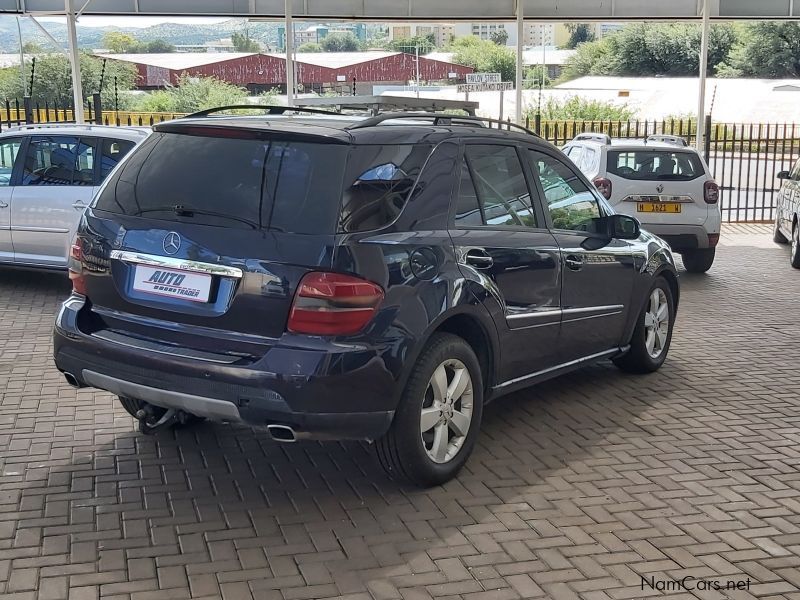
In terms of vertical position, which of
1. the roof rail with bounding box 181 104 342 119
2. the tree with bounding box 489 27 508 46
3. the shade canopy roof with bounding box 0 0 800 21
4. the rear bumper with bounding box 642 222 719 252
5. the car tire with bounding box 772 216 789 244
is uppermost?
the tree with bounding box 489 27 508 46

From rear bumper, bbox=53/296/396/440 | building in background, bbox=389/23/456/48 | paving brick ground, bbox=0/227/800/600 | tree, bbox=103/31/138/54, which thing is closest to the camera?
paving brick ground, bbox=0/227/800/600

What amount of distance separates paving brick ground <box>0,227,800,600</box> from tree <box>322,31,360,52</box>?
105146 mm

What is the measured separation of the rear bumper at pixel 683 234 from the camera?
11914 mm

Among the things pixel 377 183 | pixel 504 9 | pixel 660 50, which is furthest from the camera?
pixel 660 50

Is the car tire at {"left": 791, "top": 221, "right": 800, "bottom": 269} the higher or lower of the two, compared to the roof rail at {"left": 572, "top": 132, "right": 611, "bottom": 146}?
lower

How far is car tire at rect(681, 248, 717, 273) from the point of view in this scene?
487 inches

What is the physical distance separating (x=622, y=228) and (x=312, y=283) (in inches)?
109

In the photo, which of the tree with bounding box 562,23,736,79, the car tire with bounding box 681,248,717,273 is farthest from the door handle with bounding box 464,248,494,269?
the tree with bounding box 562,23,736,79

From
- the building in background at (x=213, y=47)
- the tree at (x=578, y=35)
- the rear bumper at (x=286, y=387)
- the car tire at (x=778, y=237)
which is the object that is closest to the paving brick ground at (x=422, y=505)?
the rear bumper at (x=286, y=387)

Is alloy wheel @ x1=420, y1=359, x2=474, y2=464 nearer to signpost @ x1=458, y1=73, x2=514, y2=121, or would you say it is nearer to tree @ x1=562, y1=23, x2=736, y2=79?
signpost @ x1=458, y1=73, x2=514, y2=121

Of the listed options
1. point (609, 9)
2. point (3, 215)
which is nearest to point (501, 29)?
point (609, 9)

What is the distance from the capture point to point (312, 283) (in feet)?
13.9

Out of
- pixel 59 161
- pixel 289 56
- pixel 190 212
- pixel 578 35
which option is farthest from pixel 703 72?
pixel 578 35

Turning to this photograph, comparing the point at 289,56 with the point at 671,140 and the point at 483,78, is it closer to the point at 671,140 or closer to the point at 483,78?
the point at 483,78
